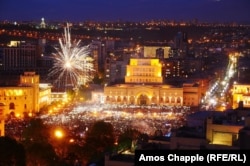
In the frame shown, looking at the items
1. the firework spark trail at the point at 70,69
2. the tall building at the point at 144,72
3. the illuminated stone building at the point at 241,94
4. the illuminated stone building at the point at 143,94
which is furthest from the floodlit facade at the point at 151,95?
the firework spark trail at the point at 70,69

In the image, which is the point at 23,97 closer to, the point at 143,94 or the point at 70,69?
the point at 143,94

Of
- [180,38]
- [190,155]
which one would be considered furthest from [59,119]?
[180,38]

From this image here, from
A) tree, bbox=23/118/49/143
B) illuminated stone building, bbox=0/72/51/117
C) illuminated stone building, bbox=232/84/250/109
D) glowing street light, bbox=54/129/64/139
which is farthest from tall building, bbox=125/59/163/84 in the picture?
tree, bbox=23/118/49/143

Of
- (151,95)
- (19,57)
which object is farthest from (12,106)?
(19,57)

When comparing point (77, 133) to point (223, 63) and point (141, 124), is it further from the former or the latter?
point (223, 63)

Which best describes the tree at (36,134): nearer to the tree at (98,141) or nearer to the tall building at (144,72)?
the tree at (98,141)
